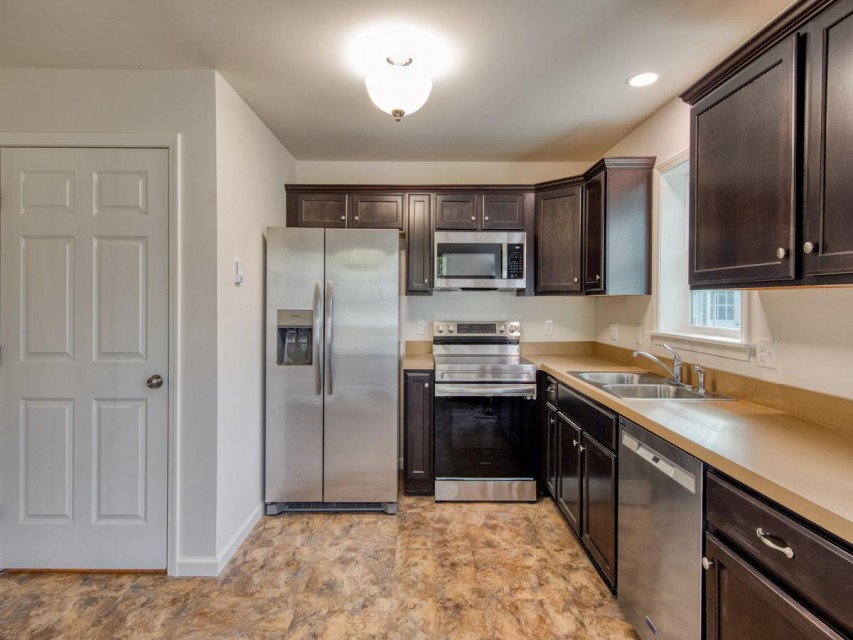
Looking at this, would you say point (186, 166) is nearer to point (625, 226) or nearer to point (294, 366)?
point (294, 366)

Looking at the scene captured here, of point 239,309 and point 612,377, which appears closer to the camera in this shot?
point 239,309

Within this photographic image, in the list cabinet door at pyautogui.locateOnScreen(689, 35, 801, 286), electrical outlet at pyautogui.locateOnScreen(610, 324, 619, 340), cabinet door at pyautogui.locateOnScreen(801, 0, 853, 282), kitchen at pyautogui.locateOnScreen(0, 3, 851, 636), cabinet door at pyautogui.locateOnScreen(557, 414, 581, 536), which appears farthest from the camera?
electrical outlet at pyautogui.locateOnScreen(610, 324, 619, 340)

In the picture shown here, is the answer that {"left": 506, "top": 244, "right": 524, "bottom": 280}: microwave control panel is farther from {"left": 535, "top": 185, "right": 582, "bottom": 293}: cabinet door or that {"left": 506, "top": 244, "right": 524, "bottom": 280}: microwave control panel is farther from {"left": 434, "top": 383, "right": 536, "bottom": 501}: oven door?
{"left": 434, "top": 383, "right": 536, "bottom": 501}: oven door

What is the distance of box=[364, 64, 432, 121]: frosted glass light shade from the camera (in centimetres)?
176

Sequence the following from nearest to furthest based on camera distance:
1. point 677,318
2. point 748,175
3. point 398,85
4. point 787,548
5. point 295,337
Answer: point 787,548
point 748,175
point 398,85
point 677,318
point 295,337

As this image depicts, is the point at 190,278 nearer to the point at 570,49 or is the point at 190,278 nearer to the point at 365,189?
the point at 365,189

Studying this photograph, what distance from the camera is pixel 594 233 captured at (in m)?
2.60

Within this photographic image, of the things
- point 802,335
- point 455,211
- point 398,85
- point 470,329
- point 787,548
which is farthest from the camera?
point 470,329

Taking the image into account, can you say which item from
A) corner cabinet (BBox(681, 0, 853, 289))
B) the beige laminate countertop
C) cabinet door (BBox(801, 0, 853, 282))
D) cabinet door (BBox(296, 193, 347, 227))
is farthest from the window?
cabinet door (BBox(296, 193, 347, 227))

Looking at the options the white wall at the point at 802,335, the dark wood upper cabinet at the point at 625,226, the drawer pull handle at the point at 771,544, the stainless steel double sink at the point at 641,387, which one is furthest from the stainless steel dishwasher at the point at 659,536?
the dark wood upper cabinet at the point at 625,226

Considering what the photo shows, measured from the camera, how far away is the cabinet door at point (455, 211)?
3.02 metres

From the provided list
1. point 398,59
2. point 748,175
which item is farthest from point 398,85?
point 748,175

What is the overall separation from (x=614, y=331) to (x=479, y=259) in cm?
116

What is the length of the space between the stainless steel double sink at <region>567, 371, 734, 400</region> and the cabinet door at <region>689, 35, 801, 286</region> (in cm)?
61
